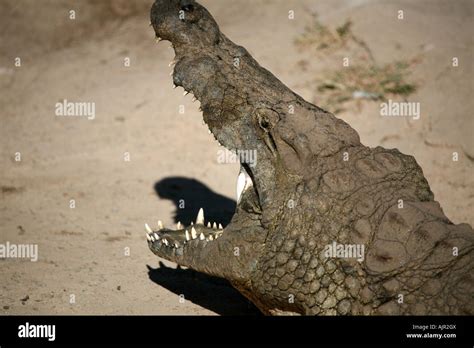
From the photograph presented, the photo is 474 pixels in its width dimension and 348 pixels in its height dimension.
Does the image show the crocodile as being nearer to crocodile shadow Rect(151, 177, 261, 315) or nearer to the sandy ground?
crocodile shadow Rect(151, 177, 261, 315)

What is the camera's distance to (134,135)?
33.4ft

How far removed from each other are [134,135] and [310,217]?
525 centimetres

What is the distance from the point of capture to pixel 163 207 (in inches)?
340

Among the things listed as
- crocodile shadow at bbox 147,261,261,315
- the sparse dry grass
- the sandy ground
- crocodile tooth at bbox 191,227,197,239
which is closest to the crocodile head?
crocodile tooth at bbox 191,227,197,239

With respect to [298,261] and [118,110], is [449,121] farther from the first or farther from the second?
[298,261]

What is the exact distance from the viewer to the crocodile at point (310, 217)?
505 centimetres

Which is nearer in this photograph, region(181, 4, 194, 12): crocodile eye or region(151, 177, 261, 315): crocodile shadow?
region(181, 4, 194, 12): crocodile eye

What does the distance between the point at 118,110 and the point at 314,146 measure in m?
5.75

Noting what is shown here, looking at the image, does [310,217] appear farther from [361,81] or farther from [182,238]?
[361,81]

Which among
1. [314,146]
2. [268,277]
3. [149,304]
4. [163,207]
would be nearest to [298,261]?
[268,277]

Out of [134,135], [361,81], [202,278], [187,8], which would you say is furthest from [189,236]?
[361,81]

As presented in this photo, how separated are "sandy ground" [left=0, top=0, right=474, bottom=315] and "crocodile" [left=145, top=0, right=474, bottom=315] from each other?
47.3 inches

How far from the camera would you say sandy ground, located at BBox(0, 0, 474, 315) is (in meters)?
6.97

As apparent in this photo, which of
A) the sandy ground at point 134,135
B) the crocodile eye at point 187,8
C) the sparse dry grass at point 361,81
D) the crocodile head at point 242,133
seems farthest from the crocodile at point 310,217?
the sparse dry grass at point 361,81
